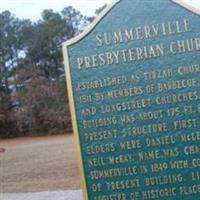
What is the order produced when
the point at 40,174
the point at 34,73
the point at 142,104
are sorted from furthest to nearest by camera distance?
the point at 34,73 < the point at 40,174 < the point at 142,104

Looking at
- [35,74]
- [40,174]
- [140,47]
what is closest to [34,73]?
[35,74]

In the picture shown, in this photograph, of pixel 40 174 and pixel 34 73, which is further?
pixel 34 73

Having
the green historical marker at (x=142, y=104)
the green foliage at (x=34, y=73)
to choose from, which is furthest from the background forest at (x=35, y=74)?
the green historical marker at (x=142, y=104)

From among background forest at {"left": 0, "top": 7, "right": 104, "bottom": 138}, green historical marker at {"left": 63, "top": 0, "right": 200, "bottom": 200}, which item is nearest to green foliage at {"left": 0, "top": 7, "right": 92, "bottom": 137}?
background forest at {"left": 0, "top": 7, "right": 104, "bottom": 138}

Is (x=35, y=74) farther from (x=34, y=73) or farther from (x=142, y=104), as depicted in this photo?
(x=142, y=104)

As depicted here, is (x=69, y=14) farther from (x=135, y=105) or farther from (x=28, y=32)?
(x=135, y=105)

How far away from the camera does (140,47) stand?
5.04m

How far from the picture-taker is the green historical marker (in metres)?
4.98

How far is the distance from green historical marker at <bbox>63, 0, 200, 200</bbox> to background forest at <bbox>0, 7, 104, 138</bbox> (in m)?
36.0

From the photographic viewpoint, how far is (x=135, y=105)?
16.5 feet

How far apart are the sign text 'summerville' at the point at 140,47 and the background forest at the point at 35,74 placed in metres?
36.0

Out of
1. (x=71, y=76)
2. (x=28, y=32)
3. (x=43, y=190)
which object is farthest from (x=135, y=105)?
(x=28, y=32)

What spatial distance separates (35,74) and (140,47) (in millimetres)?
38389

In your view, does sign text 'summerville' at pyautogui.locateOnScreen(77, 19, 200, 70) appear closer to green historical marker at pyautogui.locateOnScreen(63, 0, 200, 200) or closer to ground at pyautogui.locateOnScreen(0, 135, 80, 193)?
green historical marker at pyautogui.locateOnScreen(63, 0, 200, 200)
